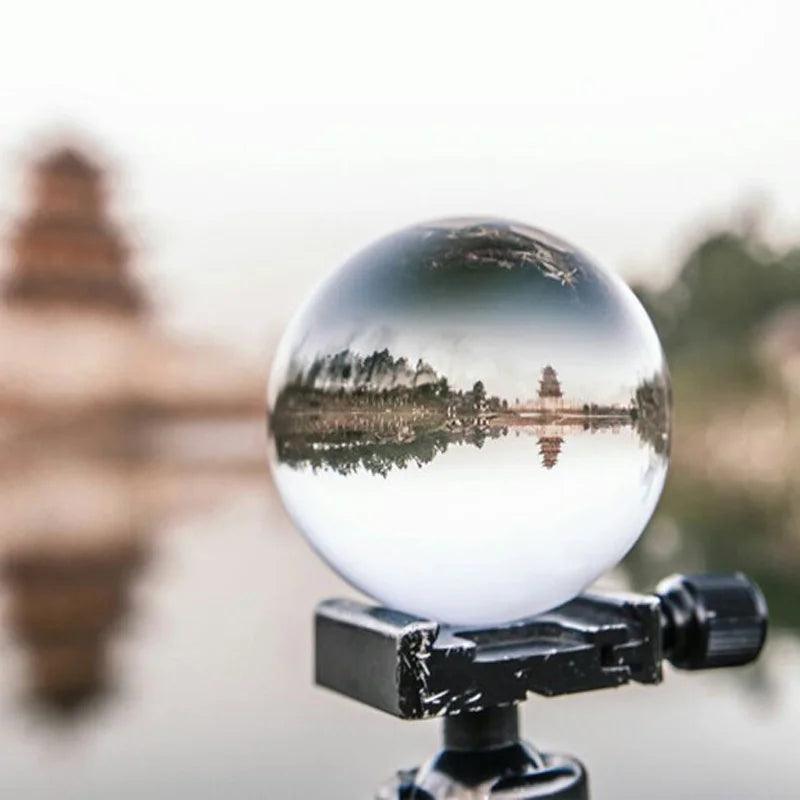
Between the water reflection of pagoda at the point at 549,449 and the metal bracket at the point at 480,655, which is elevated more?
the water reflection of pagoda at the point at 549,449

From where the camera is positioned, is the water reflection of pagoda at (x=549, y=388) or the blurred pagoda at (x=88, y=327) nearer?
the water reflection of pagoda at (x=549, y=388)

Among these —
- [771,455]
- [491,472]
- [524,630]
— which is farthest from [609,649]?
[771,455]

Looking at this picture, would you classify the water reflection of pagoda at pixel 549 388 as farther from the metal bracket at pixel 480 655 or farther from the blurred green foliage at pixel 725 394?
the blurred green foliage at pixel 725 394

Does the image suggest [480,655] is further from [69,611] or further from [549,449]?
[69,611]

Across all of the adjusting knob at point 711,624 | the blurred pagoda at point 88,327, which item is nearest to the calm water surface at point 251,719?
the blurred pagoda at point 88,327

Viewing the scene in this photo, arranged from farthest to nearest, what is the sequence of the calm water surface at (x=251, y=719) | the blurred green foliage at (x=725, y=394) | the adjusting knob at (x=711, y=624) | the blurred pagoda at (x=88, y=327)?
1. the blurred green foliage at (x=725, y=394)
2. the blurred pagoda at (x=88, y=327)
3. the calm water surface at (x=251, y=719)
4. the adjusting knob at (x=711, y=624)

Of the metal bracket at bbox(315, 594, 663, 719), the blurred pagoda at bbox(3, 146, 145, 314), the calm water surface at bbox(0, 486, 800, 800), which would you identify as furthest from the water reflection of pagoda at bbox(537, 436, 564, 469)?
the blurred pagoda at bbox(3, 146, 145, 314)
